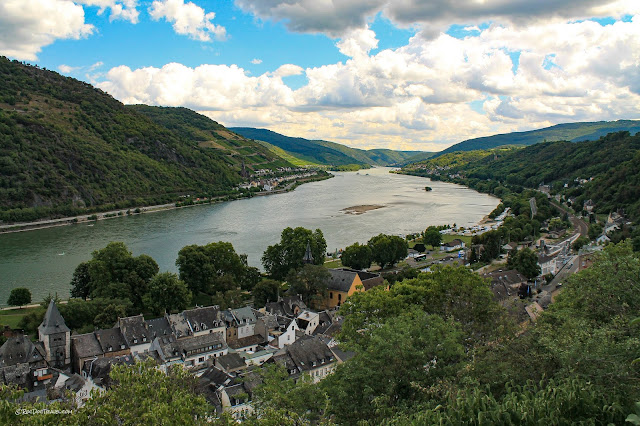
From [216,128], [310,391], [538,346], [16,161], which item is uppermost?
[216,128]

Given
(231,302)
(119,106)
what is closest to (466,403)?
(231,302)

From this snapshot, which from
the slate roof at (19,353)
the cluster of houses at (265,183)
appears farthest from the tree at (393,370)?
the cluster of houses at (265,183)

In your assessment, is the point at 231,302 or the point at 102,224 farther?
the point at 102,224

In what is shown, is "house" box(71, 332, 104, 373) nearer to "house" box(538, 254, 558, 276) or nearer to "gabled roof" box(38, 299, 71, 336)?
"gabled roof" box(38, 299, 71, 336)

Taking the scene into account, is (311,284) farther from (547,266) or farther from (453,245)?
(453,245)

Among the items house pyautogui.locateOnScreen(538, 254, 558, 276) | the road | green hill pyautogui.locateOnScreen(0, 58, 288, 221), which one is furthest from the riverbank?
the road

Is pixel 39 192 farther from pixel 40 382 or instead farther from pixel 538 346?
pixel 538 346

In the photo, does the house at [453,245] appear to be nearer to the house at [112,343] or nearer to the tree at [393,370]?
the house at [112,343]

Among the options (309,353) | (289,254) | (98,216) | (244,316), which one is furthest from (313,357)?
(98,216)
